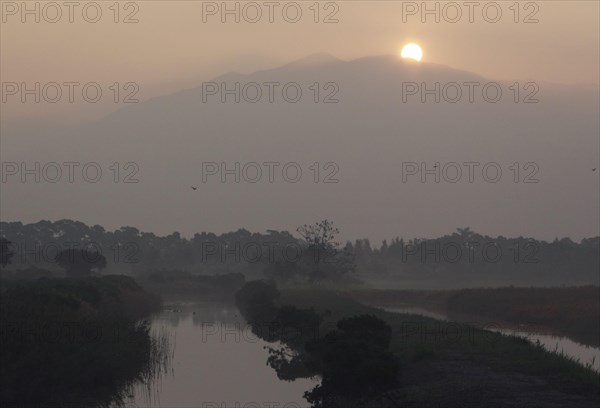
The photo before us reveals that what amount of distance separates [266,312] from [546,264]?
134 metres

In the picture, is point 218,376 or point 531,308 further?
point 531,308

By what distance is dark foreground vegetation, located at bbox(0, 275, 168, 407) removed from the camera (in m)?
29.4

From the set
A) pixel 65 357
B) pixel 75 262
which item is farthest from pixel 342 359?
pixel 75 262

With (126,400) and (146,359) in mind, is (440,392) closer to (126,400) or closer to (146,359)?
(126,400)

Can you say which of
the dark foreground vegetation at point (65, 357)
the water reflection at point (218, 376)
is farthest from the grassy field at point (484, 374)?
the dark foreground vegetation at point (65, 357)

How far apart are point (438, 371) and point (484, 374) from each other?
1.92 metres

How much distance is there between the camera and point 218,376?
40.1 metres

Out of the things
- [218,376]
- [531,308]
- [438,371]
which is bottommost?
[218,376]

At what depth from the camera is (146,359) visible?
135 feet

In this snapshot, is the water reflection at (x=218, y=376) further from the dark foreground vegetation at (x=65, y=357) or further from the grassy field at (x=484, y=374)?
the grassy field at (x=484, y=374)

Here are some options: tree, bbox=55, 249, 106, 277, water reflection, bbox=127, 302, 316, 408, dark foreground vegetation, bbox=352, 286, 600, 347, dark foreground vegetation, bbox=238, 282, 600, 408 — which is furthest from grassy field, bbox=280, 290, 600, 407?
tree, bbox=55, 249, 106, 277

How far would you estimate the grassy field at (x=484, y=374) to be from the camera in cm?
2589

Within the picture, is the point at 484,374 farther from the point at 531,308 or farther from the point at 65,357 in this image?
the point at 531,308

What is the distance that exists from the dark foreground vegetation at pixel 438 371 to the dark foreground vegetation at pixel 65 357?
23.5 feet
